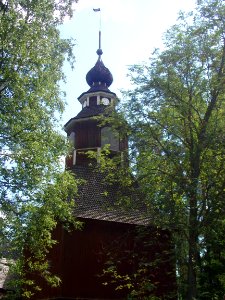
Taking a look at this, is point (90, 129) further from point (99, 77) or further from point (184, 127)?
point (184, 127)

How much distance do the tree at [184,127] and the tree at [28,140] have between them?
2.37 m

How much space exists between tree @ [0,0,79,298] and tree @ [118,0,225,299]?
237cm

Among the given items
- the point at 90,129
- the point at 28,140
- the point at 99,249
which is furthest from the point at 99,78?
the point at 28,140

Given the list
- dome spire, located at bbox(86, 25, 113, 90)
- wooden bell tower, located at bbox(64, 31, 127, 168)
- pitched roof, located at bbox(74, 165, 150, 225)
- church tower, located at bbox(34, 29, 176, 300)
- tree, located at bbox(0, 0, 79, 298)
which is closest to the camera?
tree, located at bbox(0, 0, 79, 298)

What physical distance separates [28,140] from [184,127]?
4460mm

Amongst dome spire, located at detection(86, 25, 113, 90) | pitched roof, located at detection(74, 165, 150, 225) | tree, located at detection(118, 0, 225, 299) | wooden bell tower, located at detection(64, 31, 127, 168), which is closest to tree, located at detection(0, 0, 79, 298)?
tree, located at detection(118, 0, 225, 299)

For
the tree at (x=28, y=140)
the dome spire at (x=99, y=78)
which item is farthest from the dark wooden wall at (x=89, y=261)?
the dome spire at (x=99, y=78)

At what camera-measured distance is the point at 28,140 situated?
1127 centimetres

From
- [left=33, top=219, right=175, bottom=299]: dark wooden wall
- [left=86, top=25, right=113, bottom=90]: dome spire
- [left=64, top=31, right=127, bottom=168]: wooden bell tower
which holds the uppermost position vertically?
[left=86, top=25, right=113, bottom=90]: dome spire

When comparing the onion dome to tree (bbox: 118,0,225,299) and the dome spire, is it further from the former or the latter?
tree (bbox: 118,0,225,299)

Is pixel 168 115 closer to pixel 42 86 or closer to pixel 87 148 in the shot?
pixel 42 86

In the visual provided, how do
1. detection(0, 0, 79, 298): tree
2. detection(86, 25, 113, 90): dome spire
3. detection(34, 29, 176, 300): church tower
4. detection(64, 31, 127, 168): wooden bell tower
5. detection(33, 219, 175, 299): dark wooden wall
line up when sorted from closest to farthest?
detection(0, 0, 79, 298): tree
detection(34, 29, 176, 300): church tower
detection(33, 219, 175, 299): dark wooden wall
detection(64, 31, 127, 168): wooden bell tower
detection(86, 25, 113, 90): dome spire

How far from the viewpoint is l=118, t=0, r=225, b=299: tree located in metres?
11.0

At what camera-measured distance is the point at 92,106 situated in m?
22.9
